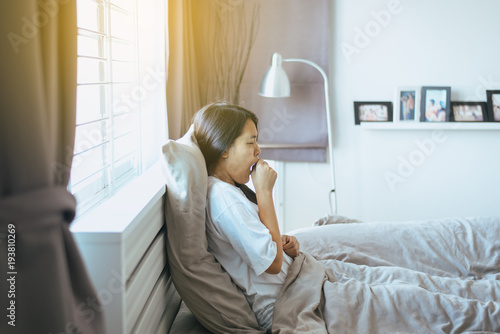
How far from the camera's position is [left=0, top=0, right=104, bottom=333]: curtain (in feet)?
2.52

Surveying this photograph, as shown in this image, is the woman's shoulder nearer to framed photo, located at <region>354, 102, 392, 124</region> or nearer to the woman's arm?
the woman's arm

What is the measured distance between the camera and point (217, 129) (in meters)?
1.68

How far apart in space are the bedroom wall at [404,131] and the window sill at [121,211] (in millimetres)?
1934

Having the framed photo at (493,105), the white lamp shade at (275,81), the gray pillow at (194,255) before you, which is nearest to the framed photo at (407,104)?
the framed photo at (493,105)

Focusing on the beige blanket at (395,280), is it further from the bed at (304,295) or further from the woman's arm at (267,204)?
the woman's arm at (267,204)

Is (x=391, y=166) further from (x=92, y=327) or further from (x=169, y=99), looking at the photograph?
(x=92, y=327)

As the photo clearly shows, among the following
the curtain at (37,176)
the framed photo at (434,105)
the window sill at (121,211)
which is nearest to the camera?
the curtain at (37,176)

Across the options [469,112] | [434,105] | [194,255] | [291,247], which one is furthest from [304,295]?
[469,112]

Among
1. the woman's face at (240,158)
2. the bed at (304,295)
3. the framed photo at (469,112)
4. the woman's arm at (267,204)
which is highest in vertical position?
the framed photo at (469,112)

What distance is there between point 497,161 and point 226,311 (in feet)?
8.21

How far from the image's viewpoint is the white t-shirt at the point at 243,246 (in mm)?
1485

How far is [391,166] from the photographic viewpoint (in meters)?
3.40

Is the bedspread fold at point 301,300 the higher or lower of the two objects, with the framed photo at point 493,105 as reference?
lower

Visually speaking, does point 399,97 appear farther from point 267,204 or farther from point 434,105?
point 267,204
